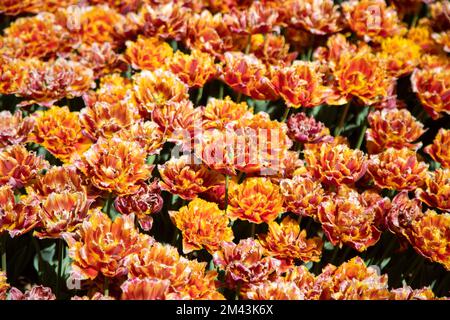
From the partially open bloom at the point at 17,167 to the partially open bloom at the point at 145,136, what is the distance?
0.26m

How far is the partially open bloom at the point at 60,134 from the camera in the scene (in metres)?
1.85

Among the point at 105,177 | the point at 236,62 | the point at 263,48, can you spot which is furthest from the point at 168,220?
the point at 263,48

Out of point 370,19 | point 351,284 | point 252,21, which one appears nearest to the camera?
point 351,284

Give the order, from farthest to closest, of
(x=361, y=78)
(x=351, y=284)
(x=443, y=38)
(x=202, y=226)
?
(x=443, y=38) → (x=361, y=78) → (x=202, y=226) → (x=351, y=284)

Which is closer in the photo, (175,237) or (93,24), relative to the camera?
(175,237)

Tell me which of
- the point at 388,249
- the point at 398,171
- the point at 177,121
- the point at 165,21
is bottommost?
the point at 388,249

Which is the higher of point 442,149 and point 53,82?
point 53,82

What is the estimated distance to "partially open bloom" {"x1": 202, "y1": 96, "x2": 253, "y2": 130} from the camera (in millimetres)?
1885

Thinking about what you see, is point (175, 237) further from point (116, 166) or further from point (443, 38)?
point (443, 38)

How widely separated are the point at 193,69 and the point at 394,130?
0.73 metres

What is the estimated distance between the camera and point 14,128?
187 cm

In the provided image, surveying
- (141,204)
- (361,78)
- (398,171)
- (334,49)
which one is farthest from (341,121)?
(141,204)

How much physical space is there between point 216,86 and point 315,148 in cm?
51
